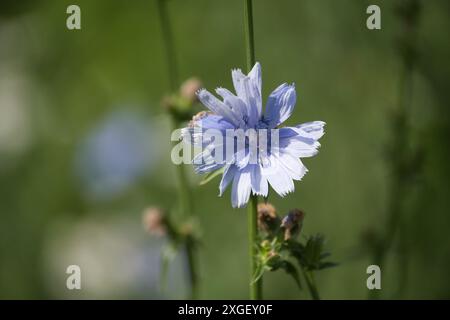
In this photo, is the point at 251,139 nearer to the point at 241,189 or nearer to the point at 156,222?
the point at 241,189

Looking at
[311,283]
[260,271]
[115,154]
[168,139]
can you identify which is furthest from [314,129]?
[115,154]

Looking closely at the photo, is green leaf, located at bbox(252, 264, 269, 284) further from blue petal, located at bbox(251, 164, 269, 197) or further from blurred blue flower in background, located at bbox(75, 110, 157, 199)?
blurred blue flower in background, located at bbox(75, 110, 157, 199)

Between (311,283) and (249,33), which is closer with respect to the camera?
(249,33)

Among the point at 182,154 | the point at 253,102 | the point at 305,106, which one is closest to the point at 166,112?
the point at 182,154

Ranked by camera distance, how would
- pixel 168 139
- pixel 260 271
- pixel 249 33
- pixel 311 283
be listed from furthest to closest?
pixel 168 139 < pixel 311 283 < pixel 260 271 < pixel 249 33

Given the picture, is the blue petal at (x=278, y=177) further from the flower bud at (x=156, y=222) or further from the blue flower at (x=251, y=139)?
the flower bud at (x=156, y=222)

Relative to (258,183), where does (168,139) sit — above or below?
above

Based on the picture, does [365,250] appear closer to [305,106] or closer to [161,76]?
[305,106]
